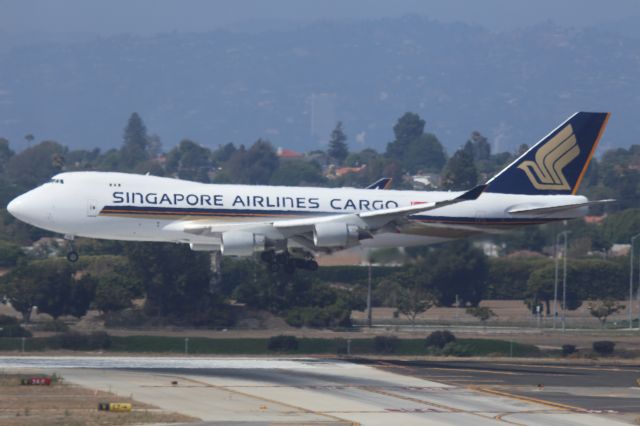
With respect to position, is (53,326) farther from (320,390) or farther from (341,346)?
(320,390)

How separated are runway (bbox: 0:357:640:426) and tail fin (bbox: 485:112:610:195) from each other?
10.4 meters

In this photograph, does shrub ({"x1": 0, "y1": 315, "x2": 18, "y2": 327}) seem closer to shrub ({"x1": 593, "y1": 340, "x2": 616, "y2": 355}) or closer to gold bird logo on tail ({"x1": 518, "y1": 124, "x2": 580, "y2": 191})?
gold bird logo on tail ({"x1": 518, "y1": 124, "x2": 580, "y2": 191})

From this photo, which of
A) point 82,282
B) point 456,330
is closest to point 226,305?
point 82,282

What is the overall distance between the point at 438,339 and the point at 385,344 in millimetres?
3844

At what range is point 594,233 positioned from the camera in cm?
14188

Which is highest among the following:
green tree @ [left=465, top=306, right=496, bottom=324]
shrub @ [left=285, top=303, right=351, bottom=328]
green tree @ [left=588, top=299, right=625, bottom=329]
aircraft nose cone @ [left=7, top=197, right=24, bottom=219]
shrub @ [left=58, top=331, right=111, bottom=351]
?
aircraft nose cone @ [left=7, top=197, right=24, bottom=219]

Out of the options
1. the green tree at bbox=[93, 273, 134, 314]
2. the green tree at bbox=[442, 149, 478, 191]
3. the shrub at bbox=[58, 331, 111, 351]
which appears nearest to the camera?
the shrub at bbox=[58, 331, 111, 351]

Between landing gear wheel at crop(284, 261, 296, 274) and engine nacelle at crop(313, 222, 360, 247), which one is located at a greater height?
engine nacelle at crop(313, 222, 360, 247)

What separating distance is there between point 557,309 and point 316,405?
62.5 m

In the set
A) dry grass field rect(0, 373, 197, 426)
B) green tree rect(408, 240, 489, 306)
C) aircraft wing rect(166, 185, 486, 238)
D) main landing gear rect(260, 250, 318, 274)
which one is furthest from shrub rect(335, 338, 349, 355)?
dry grass field rect(0, 373, 197, 426)

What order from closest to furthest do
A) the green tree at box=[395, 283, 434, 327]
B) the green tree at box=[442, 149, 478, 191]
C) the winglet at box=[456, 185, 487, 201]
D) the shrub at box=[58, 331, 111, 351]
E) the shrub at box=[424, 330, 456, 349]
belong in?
the winglet at box=[456, 185, 487, 201], the shrub at box=[58, 331, 111, 351], the shrub at box=[424, 330, 456, 349], the green tree at box=[395, 283, 434, 327], the green tree at box=[442, 149, 478, 191]

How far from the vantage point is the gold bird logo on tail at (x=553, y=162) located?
74188 millimetres

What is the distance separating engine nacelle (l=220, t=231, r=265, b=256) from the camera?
2648 inches

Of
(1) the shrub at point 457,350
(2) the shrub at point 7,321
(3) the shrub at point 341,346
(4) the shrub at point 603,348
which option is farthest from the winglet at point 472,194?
(2) the shrub at point 7,321
